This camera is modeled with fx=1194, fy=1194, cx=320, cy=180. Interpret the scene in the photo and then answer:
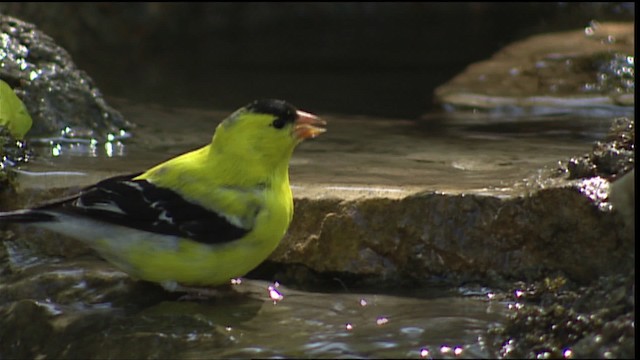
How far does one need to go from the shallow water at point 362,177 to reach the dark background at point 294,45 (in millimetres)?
904

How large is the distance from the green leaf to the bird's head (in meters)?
1.84

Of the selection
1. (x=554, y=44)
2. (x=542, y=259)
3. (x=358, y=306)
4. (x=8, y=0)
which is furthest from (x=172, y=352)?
(x=8, y=0)

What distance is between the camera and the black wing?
185 inches

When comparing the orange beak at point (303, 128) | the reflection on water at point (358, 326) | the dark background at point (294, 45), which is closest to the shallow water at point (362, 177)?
the reflection on water at point (358, 326)

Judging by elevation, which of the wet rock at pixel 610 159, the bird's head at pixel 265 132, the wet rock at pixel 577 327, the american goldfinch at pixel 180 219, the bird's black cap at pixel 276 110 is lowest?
the wet rock at pixel 577 327

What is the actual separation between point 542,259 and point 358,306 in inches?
31.4

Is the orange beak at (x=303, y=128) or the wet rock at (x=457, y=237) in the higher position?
the orange beak at (x=303, y=128)

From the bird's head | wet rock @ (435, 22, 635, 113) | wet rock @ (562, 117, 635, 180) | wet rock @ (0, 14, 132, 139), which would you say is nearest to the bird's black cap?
the bird's head

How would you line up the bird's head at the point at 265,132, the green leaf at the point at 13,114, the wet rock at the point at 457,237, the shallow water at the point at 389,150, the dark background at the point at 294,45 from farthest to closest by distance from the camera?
the dark background at the point at 294,45 < the green leaf at the point at 13,114 < the shallow water at the point at 389,150 < the bird's head at the point at 265,132 < the wet rock at the point at 457,237

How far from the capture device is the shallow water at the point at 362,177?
166 inches

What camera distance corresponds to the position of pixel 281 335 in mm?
4340

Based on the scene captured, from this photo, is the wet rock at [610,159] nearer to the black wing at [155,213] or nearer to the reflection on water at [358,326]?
the reflection on water at [358,326]

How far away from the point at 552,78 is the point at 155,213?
4894 millimetres

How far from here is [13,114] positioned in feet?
21.5
